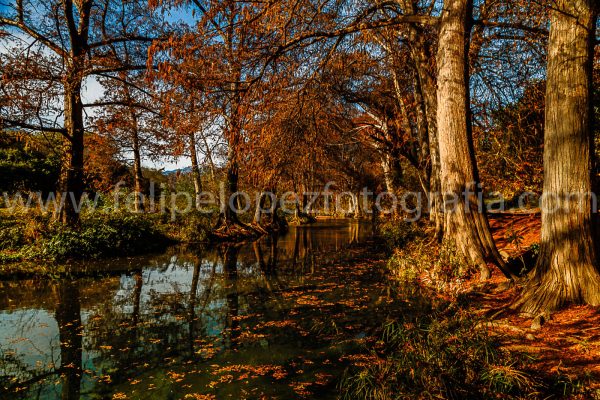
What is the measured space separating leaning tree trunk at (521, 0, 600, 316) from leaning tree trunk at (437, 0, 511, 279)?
163 centimetres

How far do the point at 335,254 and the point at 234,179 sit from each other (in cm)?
736

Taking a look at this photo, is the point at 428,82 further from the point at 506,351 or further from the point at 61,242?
the point at 61,242

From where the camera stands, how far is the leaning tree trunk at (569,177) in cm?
446

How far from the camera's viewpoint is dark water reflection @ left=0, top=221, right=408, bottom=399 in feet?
11.5

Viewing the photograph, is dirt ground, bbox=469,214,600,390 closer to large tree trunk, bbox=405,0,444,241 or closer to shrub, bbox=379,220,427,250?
large tree trunk, bbox=405,0,444,241

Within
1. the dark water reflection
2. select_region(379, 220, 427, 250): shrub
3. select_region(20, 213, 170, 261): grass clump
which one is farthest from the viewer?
select_region(379, 220, 427, 250): shrub

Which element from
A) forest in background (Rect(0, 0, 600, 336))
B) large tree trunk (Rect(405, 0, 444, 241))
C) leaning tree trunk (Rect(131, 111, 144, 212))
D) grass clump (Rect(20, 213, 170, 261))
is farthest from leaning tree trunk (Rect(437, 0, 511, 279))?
leaning tree trunk (Rect(131, 111, 144, 212))

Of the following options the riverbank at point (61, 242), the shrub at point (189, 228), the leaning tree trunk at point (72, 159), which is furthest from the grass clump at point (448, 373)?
the shrub at point (189, 228)

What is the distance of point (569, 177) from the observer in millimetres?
4582

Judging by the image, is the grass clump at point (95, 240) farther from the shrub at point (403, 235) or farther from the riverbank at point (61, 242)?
the shrub at point (403, 235)

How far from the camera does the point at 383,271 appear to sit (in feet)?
30.5

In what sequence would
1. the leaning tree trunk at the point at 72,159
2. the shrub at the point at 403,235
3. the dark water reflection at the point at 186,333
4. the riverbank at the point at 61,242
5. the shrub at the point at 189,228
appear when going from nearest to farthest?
the dark water reflection at the point at 186,333
the riverbank at the point at 61,242
the leaning tree trunk at the point at 72,159
the shrub at the point at 403,235
the shrub at the point at 189,228

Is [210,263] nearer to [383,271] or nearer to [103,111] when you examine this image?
[383,271]

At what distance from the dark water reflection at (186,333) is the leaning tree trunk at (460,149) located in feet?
6.22
